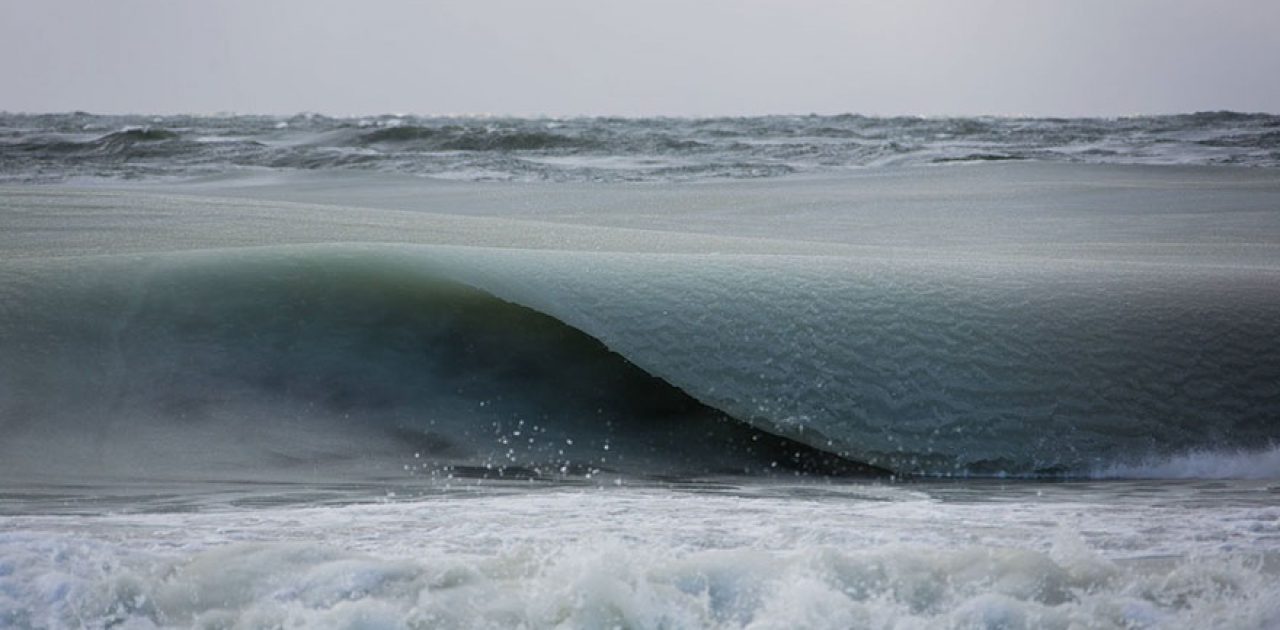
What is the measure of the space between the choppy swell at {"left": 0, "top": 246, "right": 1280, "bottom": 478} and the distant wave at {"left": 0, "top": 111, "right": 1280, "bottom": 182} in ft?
19.8

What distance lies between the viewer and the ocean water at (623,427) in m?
1.79

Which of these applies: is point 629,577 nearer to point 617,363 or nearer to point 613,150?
point 617,363

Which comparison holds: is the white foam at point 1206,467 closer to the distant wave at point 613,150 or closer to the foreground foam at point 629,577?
the foreground foam at point 629,577

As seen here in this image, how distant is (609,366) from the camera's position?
3.25 meters

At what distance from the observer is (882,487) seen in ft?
8.84

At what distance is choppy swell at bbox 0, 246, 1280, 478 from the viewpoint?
2.88m

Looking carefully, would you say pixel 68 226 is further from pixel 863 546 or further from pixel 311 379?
pixel 863 546

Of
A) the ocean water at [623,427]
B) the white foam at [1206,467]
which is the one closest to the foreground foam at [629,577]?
the ocean water at [623,427]

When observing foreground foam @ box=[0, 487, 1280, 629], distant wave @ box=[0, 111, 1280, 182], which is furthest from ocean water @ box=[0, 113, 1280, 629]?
distant wave @ box=[0, 111, 1280, 182]

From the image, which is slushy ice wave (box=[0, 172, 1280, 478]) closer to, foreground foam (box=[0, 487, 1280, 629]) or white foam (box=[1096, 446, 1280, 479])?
white foam (box=[1096, 446, 1280, 479])

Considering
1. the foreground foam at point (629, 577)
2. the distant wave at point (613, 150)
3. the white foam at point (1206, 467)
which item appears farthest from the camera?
the distant wave at point (613, 150)

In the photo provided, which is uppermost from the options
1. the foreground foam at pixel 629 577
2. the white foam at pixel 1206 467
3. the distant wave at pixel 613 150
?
the distant wave at pixel 613 150

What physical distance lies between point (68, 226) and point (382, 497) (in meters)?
2.32

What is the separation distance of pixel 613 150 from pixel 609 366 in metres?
9.90
